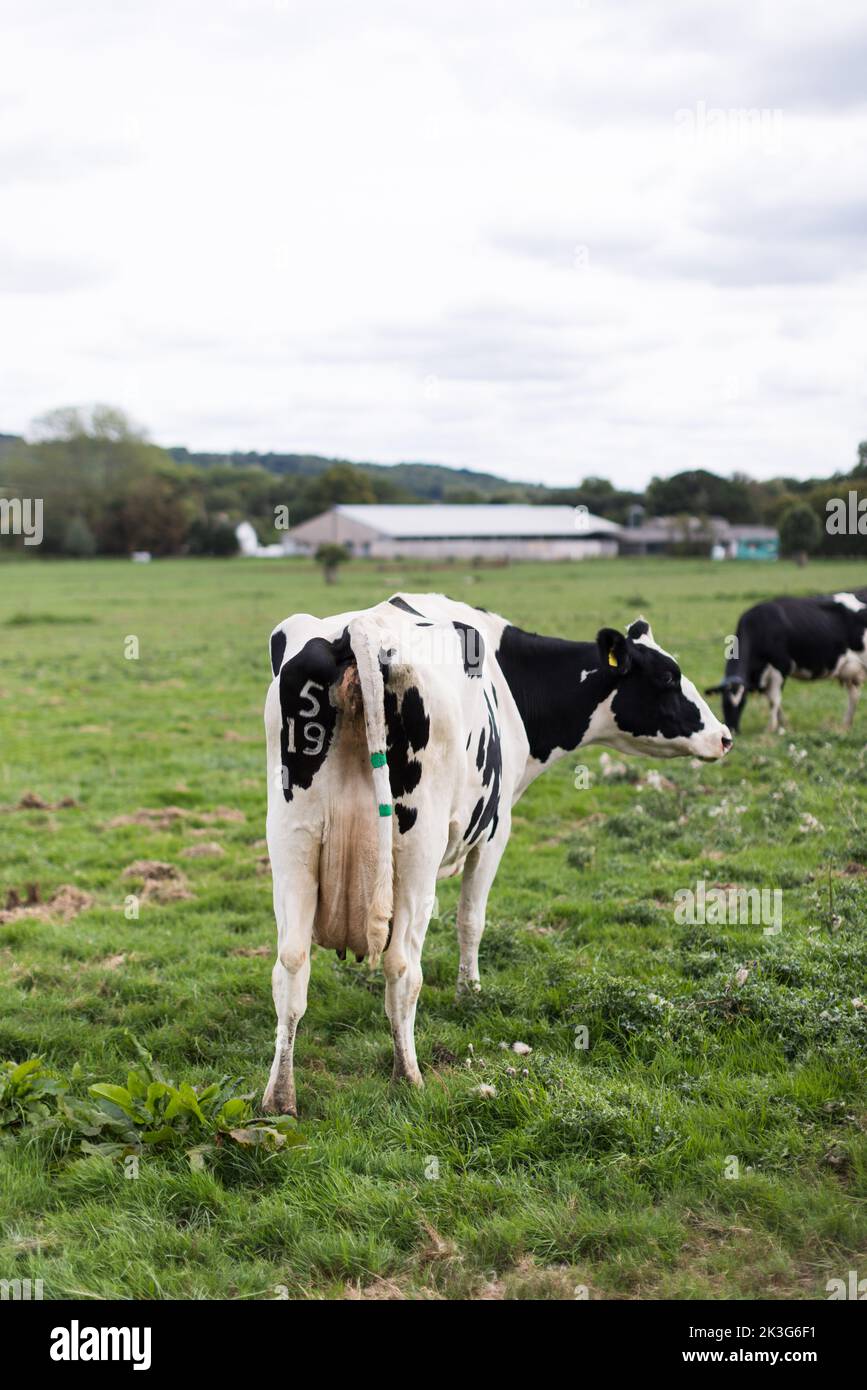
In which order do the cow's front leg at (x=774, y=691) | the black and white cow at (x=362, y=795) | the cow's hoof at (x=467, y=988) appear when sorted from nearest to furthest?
the black and white cow at (x=362, y=795)
the cow's hoof at (x=467, y=988)
the cow's front leg at (x=774, y=691)

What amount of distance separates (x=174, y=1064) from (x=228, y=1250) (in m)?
1.66

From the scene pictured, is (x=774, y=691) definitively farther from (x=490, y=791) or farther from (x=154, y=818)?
(x=490, y=791)

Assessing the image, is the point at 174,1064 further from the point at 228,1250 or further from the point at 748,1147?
the point at 748,1147

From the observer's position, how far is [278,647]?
5.35 m

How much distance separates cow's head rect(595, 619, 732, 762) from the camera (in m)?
7.45

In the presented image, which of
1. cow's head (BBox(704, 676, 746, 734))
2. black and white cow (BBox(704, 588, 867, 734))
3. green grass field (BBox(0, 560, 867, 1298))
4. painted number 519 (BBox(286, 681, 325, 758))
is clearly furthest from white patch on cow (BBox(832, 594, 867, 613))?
painted number 519 (BBox(286, 681, 325, 758))

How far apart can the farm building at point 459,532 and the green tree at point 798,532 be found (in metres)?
59.6

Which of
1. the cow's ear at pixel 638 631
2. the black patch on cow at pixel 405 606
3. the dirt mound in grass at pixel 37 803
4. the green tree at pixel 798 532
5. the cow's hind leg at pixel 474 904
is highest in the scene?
the green tree at pixel 798 532

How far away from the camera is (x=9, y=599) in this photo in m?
42.5

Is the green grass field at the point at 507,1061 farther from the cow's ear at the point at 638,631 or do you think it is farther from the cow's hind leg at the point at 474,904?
the cow's ear at the point at 638,631

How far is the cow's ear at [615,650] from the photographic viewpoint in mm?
7141

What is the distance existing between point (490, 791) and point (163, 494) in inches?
3385

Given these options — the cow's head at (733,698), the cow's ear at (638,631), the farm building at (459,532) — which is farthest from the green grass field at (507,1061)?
the farm building at (459,532)

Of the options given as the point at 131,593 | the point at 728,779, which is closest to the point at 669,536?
the point at 131,593
